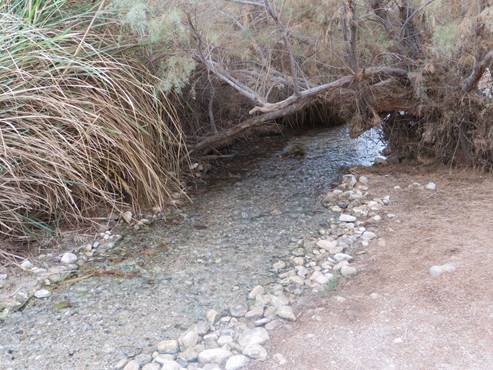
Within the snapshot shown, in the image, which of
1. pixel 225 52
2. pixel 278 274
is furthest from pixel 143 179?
pixel 278 274

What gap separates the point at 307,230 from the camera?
113 inches

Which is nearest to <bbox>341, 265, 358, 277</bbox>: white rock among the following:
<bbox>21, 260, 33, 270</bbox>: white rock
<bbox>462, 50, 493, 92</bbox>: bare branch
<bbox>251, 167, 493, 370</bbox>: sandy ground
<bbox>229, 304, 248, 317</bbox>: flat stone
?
<bbox>251, 167, 493, 370</bbox>: sandy ground

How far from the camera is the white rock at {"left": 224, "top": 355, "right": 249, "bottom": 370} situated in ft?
5.93

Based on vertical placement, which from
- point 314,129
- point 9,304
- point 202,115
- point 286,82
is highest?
point 286,82

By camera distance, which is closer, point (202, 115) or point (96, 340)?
point (96, 340)

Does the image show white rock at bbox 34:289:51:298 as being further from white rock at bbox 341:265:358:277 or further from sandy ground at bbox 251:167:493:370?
white rock at bbox 341:265:358:277

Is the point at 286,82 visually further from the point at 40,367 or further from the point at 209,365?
the point at 40,367

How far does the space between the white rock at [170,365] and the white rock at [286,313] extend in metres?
0.45

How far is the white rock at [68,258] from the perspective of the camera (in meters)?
2.63

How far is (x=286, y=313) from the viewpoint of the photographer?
208 cm

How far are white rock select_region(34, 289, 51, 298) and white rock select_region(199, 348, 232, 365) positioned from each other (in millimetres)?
874

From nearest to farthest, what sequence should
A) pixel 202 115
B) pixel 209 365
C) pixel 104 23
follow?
pixel 209 365
pixel 104 23
pixel 202 115

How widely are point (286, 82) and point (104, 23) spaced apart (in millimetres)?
1087

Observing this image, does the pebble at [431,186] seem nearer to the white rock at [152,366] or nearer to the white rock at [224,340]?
the white rock at [224,340]
